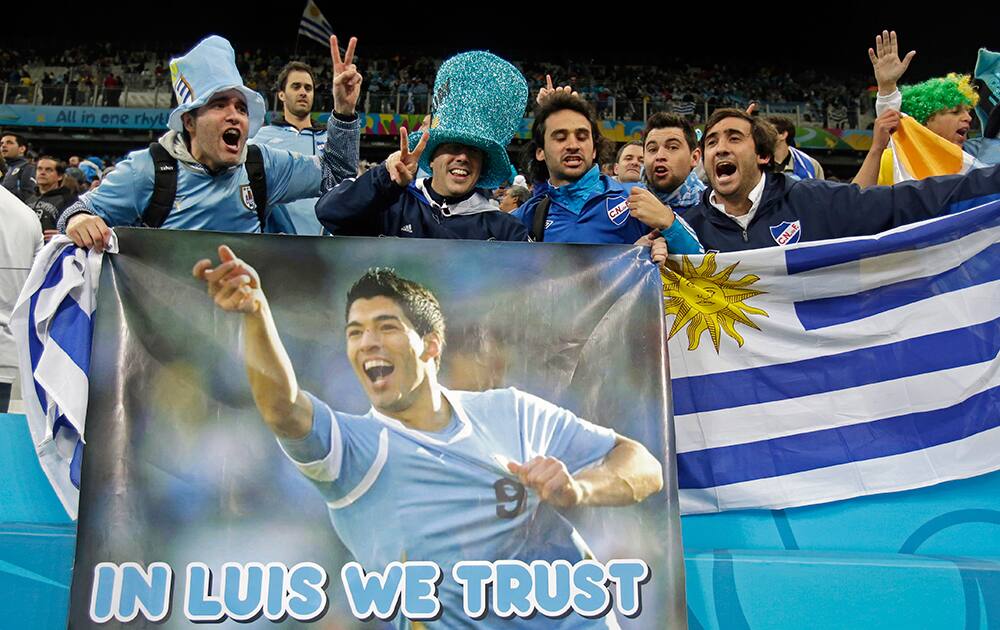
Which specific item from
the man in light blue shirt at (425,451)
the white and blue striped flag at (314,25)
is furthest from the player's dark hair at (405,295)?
the white and blue striped flag at (314,25)

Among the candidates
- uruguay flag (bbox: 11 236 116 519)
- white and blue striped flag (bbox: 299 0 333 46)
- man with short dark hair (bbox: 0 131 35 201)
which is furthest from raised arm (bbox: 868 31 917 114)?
white and blue striped flag (bbox: 299 0 333 46)

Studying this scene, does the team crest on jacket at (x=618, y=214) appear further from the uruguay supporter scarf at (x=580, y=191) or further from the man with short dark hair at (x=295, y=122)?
the man with short dark hair at (x=295, y=122)

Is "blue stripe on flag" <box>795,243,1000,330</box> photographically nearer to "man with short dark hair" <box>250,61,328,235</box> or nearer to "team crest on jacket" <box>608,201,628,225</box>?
"team crest on jacket" <box>608,201,628,225</box>

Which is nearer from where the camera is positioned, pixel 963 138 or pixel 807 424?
pixel 807 424

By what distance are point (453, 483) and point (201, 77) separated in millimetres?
1902

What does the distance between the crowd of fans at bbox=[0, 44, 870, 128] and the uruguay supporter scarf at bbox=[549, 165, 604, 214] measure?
19.4m

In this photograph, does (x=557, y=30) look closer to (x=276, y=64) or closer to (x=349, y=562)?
(x=276, y=64)

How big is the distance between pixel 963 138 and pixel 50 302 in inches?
171

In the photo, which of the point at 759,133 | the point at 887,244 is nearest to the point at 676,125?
the point at 759,133

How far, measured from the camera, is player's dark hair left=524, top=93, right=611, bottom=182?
366cm

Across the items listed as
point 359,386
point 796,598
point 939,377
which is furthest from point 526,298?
point 939,377

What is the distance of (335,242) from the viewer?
277cm

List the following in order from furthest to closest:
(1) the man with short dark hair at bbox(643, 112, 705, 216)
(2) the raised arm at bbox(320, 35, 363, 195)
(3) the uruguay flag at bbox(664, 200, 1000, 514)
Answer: (1) the man with short dark hair at bbox(643, 112, 705, 216)
(2) the raised arm at bbox(320, 35, 363, 195)
(3) the uruguay flag at bbox(664, 200, 1000, 514)

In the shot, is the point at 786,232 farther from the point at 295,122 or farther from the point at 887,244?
the point at 295,122
